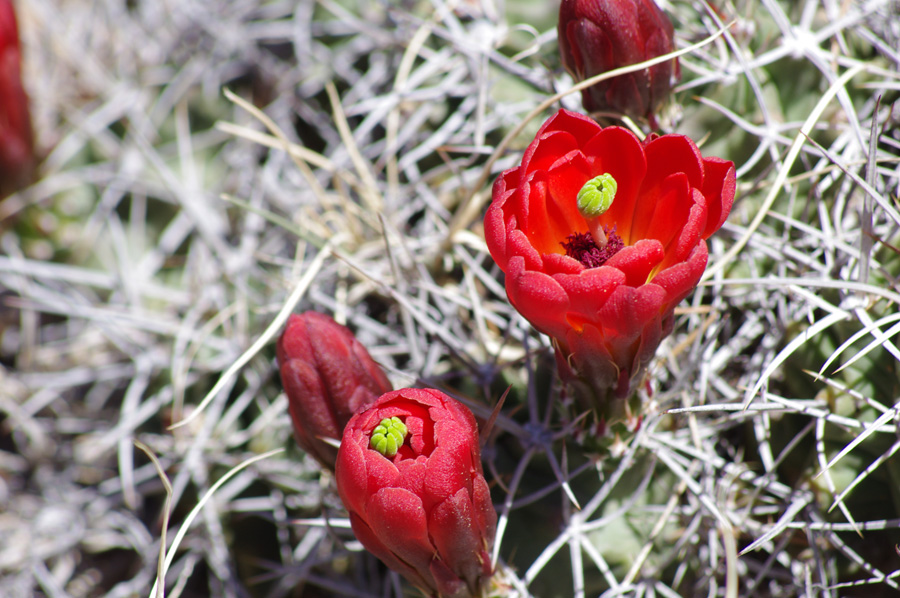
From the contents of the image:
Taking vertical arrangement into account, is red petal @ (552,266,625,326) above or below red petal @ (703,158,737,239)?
below

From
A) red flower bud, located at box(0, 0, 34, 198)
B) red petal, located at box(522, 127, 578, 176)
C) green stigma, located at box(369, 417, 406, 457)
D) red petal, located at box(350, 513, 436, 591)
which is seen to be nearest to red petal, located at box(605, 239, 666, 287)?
red petal, located at box(522, 127, 578, 176)

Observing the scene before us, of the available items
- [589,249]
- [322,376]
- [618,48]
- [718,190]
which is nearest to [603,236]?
[589,249]

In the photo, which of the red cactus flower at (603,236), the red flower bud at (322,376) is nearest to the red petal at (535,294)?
the red cactus flower at (603,236)

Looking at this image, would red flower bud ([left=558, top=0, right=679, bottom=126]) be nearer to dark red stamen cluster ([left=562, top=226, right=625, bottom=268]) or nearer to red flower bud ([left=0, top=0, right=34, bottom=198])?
dark red stamen cluster ([left=562, top=226, right=625, bottom=268])

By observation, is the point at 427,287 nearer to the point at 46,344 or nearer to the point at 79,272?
the point at 79,272

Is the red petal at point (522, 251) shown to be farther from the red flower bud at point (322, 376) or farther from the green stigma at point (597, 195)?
the red flower bud at point (322, 376)
